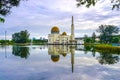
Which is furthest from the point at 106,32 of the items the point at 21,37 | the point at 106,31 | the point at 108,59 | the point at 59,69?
the point at 59,69

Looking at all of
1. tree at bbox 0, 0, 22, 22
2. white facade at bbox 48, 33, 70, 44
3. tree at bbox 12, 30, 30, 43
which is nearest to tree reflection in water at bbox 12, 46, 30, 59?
tree at bbox 0, 0, 22, 22

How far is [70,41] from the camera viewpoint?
14400cm

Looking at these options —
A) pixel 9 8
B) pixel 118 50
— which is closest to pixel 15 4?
pixel 9 8

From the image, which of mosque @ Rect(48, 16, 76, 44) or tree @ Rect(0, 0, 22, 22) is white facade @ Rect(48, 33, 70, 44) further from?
tree @ Rect(0, 0, 22, 22)

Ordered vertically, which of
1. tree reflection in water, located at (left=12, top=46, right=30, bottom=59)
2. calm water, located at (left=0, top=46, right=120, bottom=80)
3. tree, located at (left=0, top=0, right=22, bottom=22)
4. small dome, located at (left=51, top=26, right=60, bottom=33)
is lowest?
calm water, located at (left=0, top=46, right=120, bottom=80)

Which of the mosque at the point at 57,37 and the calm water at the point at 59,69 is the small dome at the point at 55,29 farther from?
the calm water at the point at 59,69

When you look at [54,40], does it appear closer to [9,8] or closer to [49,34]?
[49,34]

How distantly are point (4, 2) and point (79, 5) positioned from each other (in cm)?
376

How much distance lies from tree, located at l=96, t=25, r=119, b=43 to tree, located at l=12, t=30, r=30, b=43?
148 feet

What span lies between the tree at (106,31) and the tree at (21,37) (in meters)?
45.1

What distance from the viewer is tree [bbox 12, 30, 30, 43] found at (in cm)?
14662

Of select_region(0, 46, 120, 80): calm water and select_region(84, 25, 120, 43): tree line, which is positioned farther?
select_region(84, 25, 120, 43): tree line

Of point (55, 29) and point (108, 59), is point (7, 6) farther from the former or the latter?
point (55, 29)

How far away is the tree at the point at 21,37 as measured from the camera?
14662 cm
